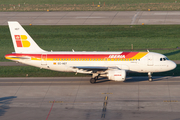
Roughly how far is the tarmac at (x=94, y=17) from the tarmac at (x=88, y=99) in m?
33.3

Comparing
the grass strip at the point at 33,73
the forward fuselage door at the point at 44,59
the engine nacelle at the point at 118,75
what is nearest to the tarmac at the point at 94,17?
the grass strip at the point at 33,73

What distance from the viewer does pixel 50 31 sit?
67188mm

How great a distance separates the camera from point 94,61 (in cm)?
3900

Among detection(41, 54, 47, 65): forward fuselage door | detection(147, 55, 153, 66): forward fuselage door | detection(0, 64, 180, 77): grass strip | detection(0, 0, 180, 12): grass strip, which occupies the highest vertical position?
detection(0, 0, 180, 12): grass strip

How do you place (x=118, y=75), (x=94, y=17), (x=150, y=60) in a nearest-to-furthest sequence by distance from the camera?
1. (x=118, y=75)
2. (x=150, y=60)
3. (x=94, y=17)

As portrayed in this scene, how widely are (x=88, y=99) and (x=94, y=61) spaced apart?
677 centimetres

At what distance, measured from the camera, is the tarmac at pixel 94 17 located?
72750 millimetres

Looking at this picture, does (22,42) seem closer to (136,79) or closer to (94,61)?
(94,61)

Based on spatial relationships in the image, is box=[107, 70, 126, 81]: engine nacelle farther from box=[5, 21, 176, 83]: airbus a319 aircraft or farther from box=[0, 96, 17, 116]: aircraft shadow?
box=[0, 96, 17, 116]: aircraft shadow

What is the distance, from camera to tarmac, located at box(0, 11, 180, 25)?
2864 inches

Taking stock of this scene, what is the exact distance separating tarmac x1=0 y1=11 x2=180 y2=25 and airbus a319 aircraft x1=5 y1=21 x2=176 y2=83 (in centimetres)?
3360

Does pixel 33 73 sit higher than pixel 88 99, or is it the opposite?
pixel 33 73

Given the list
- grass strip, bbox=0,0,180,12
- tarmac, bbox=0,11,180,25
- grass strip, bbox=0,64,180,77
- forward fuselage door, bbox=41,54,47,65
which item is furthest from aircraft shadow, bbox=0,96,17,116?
grass strip, bbox=0,0,180,12

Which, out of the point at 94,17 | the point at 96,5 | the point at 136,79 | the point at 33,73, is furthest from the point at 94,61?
the point at 96,5
